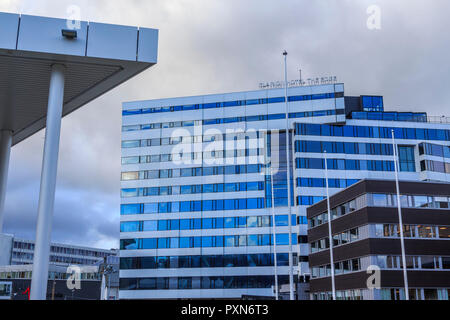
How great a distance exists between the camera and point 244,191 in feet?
263

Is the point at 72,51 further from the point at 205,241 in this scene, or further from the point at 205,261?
the point at 205,261

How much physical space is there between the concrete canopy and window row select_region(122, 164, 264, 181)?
61.9 m

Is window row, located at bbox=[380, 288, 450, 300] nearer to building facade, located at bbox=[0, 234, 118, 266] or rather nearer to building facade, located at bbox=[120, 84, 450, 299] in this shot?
building facade, located at bbox=[120, 84, 450, 299]

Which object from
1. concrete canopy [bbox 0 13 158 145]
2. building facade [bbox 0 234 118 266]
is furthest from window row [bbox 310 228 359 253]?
building facade [bbox 0 234 118 266]

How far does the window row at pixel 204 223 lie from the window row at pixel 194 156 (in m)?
9.94

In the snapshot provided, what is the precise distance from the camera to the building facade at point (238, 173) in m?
77.5

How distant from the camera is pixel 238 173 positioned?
8100 centimetres

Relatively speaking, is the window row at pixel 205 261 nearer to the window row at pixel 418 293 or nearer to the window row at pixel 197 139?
the window row at pixel 197 139

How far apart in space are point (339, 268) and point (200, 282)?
32424mm

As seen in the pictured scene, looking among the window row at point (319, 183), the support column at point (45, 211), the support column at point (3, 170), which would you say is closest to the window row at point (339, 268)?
the window row at point (319, 183)

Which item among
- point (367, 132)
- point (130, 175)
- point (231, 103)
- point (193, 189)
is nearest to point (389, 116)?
point (367, 132)
